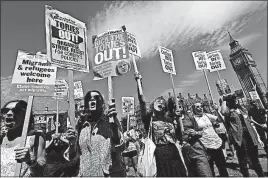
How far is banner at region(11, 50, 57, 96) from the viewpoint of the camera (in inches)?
103

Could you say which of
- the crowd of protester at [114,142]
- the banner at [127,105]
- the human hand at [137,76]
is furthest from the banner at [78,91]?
the human hand at [137,76]

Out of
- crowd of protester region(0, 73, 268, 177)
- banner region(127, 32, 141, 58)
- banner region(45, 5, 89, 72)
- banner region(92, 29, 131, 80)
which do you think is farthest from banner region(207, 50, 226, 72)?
banner region(45, 5, 89, 72)

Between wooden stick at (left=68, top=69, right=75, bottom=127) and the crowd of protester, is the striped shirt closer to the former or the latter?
the crowd of protester

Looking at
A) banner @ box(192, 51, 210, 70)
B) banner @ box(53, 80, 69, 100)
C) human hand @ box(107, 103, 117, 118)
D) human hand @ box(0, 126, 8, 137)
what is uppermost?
banner @ box(192, 51, 210, 70)

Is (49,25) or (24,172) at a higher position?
(49,25)

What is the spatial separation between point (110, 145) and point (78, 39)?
1795mm

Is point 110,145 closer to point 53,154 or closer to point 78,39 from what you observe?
point 53,154

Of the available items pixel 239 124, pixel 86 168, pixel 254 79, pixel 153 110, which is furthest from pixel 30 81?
pixel 254 79

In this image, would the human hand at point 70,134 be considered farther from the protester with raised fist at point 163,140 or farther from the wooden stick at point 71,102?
the protester with raised fist at point 163,140

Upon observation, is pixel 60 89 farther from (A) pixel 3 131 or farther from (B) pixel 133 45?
(A) pixel 3 131

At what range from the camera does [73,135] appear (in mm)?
2207

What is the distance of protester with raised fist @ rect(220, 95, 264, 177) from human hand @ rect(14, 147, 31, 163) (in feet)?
12.9

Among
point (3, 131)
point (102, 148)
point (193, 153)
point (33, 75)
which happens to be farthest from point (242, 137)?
point (3, 131)

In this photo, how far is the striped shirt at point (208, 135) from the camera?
413 cm
